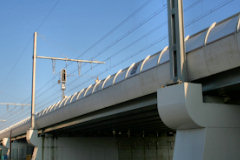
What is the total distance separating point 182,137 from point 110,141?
98.8ft

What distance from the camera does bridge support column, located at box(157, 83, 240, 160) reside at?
10.9 m

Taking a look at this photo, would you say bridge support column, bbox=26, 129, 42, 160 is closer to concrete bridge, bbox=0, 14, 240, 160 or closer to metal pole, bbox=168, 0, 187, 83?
concrete bridge, bbox=0, 14, 240, 160

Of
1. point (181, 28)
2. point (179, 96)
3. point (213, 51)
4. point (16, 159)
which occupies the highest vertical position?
point (181, 28)

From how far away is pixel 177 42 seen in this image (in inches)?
475

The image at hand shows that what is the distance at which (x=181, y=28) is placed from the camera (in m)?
12.1

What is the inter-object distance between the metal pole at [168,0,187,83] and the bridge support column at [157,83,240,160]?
0.75 m

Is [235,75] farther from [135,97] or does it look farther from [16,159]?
[16,159]

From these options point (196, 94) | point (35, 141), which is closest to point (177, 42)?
point (196, 94)

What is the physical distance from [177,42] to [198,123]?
2.98 meters

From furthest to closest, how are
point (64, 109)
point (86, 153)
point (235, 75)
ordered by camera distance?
point (86, 153)
point (64, 109)
point (235, 75)

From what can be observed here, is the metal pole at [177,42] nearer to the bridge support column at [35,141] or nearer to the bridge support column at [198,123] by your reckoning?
the bridge support column at [198,123]

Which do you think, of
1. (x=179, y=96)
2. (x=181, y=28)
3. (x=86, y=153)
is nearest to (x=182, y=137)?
(x=179, y=96)

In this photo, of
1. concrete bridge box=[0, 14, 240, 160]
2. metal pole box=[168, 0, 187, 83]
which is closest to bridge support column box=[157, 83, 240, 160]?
concrete bridge box=[0, 14, 240, 160]

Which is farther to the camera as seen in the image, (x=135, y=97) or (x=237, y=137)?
(x=135, y=97)
